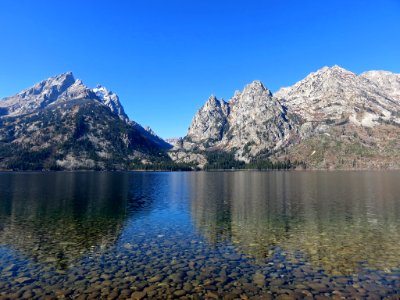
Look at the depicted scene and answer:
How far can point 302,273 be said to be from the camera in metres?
28.9

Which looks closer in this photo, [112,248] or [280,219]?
[112,248]

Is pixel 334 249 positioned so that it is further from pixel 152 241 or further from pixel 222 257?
pixel 152 241

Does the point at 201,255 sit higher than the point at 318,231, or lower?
lower

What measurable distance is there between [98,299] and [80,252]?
1499cm

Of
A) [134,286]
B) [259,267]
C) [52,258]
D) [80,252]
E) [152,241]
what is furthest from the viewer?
[152,241]

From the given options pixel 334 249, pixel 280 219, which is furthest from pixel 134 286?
pixel 280 219

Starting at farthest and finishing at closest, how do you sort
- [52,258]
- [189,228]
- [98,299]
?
1. [189,228]
2. [52,258]
3. [98,299]

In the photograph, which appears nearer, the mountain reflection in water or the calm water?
the calm water

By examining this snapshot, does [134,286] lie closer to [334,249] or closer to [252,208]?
[334,249]

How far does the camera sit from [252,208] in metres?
73.4

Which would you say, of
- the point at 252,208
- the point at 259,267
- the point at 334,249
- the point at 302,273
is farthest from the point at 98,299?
the point at 252,208

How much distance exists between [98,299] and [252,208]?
54.4m

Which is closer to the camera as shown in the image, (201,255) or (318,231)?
(201,255)

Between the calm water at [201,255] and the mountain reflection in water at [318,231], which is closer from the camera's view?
the calm water at [201,255]
